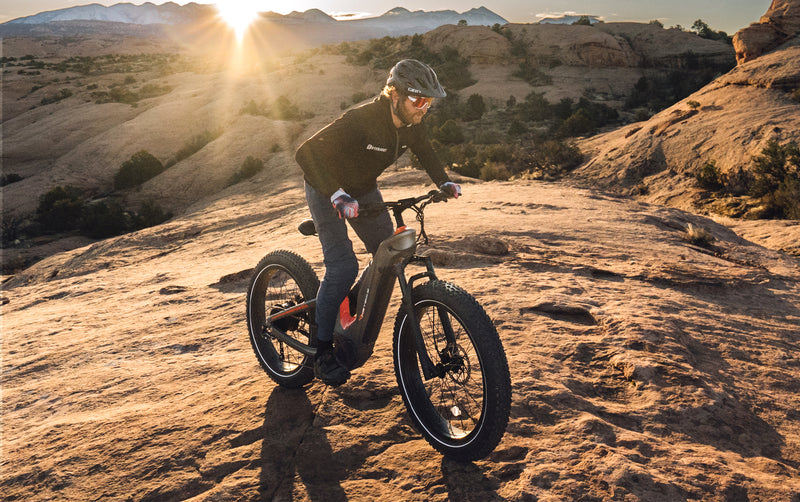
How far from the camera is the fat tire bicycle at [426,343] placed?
2.58 meters

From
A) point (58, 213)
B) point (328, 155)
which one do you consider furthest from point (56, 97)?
point (328, 155)

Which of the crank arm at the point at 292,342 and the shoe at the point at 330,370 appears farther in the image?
the crank arm at the point at 292,342

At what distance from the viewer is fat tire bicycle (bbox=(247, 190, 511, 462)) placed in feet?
8.48

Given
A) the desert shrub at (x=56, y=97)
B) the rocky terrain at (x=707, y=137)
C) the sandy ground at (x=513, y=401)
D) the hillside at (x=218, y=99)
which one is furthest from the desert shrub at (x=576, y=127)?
the desert shrub at (x=56, y=97)

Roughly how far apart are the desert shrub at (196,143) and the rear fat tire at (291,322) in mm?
26787

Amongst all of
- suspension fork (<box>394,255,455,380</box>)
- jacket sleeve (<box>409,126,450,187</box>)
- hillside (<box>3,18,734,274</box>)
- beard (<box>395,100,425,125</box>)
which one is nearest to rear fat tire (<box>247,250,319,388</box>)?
suspension fork (<box>394,255,455,380</box>)

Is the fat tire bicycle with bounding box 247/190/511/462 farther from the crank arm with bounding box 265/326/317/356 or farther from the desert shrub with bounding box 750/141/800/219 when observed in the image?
the desert shrub with bounding box 750/141/800/219

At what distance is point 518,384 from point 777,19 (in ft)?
88.9

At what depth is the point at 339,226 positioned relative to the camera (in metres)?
3.51

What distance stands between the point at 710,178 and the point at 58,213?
81.9 ft

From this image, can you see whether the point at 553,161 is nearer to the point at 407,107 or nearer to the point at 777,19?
the point at 777,19

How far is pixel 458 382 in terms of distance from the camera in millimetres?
2963

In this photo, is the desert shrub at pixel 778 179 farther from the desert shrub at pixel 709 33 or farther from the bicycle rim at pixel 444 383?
the desert shrub at pixel 709 33

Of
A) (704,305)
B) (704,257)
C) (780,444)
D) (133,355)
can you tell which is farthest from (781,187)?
(133,355)
